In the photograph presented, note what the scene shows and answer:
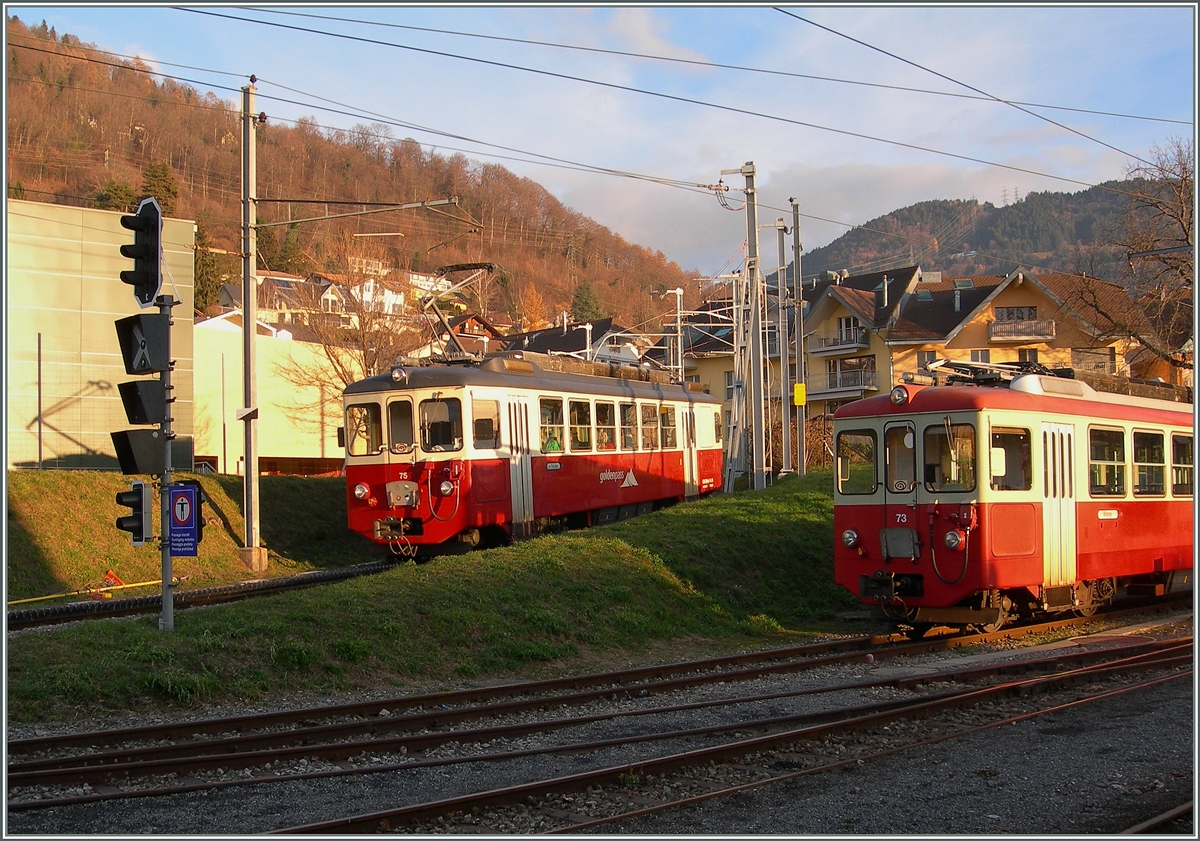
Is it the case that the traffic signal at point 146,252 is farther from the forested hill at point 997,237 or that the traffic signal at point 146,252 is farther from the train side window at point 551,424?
the forested hill at point 997,237

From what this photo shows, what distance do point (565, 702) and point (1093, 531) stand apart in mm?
7971

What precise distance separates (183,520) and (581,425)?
10.1m

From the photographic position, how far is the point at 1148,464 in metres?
14.8

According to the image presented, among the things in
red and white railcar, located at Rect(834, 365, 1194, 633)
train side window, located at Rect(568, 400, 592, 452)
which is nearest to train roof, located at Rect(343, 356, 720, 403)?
train side window, located at Rect(568, 400, 592, 452)

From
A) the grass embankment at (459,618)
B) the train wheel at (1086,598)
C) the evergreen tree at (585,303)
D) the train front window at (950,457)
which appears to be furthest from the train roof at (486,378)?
the evergreen tree at (585,303)

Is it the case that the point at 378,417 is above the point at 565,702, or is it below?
above

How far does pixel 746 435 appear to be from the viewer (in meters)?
34.9

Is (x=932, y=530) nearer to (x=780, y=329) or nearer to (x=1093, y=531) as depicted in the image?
(x=1093, y=531)

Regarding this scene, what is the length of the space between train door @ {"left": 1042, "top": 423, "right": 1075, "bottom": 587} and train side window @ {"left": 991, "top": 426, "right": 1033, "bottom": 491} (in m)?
0.37

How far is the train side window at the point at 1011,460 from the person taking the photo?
12023 mm

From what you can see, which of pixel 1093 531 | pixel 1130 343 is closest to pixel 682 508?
pixel 1093 531

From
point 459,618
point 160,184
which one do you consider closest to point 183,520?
point 459,618

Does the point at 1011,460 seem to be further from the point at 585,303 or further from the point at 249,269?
the point at 585,303

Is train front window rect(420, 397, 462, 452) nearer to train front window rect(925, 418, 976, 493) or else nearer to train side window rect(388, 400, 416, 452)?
train side window rect(388, 400, 416, 452)
